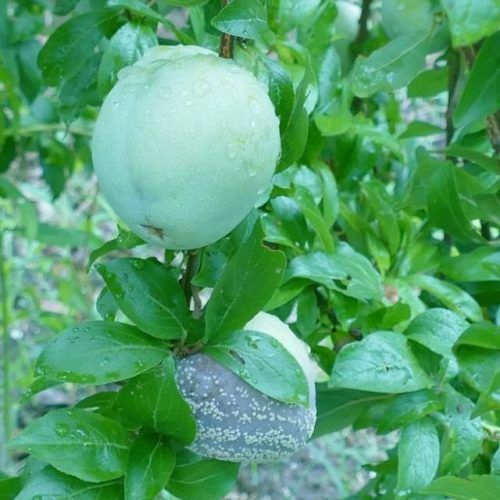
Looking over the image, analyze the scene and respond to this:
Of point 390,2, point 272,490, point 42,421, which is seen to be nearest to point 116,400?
point 42,421

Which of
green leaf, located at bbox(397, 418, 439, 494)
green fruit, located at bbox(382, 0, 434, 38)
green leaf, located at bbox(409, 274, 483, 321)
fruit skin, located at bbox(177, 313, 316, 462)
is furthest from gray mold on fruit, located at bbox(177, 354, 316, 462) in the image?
green fruit, located at bbox(382, 0, 434, 38)

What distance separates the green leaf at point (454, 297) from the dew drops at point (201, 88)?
317mm

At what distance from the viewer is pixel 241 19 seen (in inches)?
18.7

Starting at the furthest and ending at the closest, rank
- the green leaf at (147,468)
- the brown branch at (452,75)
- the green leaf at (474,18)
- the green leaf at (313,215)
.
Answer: the brown branch at (452,75) → the green leaf at (313,215) → the green leaf at (147,468) → the green leaf at (474,18)

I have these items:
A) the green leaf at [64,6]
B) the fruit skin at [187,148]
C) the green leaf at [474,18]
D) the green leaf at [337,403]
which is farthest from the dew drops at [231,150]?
the green leaf at [64,6]

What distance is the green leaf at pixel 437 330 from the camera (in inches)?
23.9

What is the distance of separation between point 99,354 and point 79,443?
0.06 m

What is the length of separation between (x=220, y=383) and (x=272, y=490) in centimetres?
144

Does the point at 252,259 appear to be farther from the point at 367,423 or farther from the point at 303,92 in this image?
the point at 367,423

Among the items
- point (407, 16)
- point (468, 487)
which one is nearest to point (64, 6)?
point (407, 16)

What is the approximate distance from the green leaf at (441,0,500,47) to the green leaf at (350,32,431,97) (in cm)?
17

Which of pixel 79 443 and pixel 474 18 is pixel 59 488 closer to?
pixel 79 443

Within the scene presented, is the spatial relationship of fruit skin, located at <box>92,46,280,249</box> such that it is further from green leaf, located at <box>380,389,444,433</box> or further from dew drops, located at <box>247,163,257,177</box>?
green leaf, located at <box>380,389,444,433</box>

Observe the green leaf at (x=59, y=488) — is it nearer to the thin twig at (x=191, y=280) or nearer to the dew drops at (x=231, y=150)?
the thin twig at (x=191, y=280)
